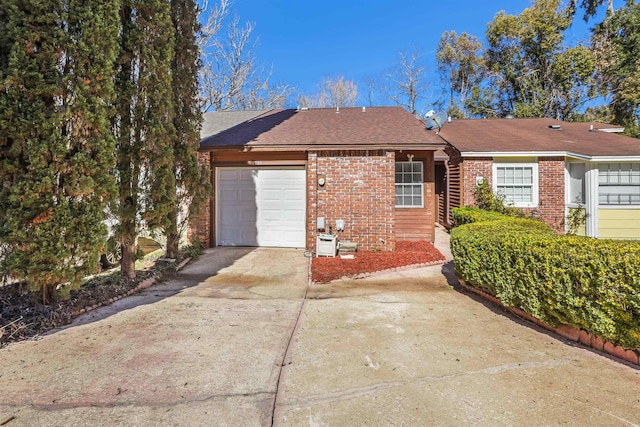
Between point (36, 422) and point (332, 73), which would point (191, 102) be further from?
point (332, 73)

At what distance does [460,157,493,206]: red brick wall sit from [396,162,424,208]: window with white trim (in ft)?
6.57

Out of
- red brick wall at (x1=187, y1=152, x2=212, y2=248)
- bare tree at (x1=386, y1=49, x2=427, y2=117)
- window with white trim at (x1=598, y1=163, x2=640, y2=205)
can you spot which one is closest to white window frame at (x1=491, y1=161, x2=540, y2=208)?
window with white trim at (x1=598, y1=163, x2=640, y2=205)

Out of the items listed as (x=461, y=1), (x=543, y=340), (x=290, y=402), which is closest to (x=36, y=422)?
(x=290, y=402)

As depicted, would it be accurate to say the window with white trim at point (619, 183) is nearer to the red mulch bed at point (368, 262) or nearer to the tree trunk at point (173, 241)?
the red mulch bed at point (368, 262)

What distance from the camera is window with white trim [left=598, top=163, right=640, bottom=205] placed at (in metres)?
10.8

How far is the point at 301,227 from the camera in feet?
30.3

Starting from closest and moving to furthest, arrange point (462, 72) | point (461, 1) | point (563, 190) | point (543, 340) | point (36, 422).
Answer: point (36, 422)
point (543, 340)
point (563, 190)
point (461, 1)
point (462, 72)

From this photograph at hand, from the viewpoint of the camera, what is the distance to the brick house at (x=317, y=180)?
8.34 m

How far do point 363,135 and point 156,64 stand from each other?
5193 mm

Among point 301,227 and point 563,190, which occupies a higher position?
point 563,190

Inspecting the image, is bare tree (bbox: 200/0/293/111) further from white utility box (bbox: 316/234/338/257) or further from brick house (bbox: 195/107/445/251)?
white utility box (bbox: 316/234/338/257)

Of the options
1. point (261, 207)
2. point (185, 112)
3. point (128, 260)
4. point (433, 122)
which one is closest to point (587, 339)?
point (128, 260)

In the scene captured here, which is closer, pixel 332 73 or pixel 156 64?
pixel 156 64

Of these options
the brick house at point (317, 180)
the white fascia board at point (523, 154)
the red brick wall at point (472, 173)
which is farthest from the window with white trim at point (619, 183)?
the brick house at point (317, 180)
